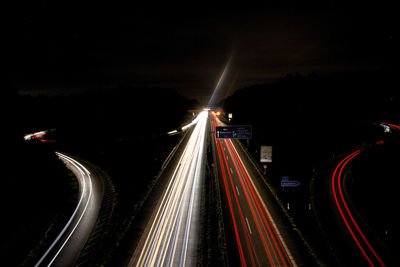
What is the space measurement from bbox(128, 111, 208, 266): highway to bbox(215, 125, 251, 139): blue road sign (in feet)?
25.8

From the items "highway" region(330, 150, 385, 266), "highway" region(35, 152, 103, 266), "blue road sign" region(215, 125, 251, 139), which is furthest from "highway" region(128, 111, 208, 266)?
"highway" region(330, 150, 385, 266)

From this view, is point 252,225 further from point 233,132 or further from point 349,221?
point 233,132

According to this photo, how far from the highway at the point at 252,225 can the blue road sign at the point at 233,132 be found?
6.01 metres

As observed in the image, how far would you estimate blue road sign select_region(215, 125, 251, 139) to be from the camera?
37344mm

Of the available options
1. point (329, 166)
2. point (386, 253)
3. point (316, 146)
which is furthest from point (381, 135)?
point (386, 253)

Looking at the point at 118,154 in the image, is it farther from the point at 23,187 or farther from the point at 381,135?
the point at 381,135

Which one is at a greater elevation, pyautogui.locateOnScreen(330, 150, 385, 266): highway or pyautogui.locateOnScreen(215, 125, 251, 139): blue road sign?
pyautogui.locateOnScreen(215, 125, 251, 139): blue road sign

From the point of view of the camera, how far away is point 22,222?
75.2 ft

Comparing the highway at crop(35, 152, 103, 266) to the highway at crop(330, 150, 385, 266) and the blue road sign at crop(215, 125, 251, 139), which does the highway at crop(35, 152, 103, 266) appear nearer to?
the blue road sign at crop(215, 125, 251, 139)

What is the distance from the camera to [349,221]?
2358 cm

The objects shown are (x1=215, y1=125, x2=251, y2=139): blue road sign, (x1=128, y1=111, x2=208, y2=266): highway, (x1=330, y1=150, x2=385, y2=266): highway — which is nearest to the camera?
(x1=128, y1=111, x2=208, y2=266): highway

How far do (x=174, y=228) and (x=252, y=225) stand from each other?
7.58 metres

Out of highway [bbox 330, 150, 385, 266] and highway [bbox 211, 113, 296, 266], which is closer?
highway [bbox 211, 113, 296, 266]

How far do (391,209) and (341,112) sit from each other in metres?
81.9
